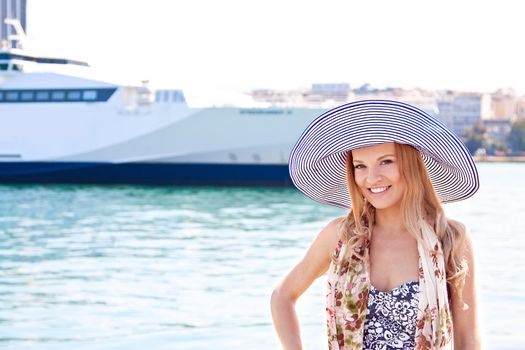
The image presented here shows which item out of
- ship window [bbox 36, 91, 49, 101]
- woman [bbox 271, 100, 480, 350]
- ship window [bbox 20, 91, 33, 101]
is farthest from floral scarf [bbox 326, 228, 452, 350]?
ship window [bbox 20, 91, 33, 101]

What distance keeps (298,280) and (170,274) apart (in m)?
8.22

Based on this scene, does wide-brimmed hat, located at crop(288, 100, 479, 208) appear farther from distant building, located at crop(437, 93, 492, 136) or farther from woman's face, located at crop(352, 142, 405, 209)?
distant building, located at crop(437, 93, 492, 136)

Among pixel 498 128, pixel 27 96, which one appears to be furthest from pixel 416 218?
pixel 498 128

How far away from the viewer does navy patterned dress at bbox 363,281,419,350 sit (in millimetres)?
1826

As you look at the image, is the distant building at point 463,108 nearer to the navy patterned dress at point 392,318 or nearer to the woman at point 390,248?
the woman at point 390,248

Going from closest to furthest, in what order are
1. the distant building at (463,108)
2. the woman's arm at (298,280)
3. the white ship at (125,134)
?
1. the woman's arm at (298,280)
2. the white ship at (125,134)
3. the distant building at (463,108)

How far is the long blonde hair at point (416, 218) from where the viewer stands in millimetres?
1838

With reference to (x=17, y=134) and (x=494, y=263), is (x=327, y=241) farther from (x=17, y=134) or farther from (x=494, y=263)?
(x=17, y=134)

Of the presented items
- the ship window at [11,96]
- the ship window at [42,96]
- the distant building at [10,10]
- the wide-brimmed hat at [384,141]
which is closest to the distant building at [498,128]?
the distant building at [10,10]

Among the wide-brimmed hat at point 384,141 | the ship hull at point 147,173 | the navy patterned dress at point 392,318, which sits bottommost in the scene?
the ship hull at point 147,173

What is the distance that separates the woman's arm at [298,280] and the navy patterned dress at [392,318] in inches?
4.6

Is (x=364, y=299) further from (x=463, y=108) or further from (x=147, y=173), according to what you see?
(x=463, y=108)

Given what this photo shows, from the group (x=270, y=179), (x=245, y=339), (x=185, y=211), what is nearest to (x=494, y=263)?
(x=245, y=339)

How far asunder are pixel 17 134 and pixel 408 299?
34450mm
